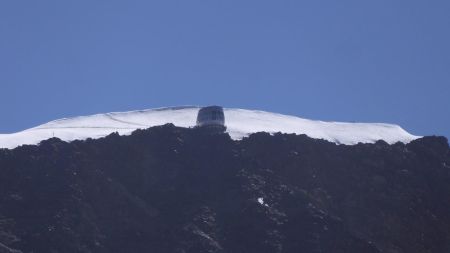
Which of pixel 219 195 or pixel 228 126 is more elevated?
pixel 228 126

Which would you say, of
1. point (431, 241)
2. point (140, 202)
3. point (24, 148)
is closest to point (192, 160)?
point (140, 202)

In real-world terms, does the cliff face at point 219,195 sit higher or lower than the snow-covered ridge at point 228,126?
lower

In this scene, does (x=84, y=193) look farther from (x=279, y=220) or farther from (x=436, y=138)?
(x=436, y=138)

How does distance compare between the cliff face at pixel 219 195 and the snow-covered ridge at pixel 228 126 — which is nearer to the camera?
the cliff face at pixel 219 195

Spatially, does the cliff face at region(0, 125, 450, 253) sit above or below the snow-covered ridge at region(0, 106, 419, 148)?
below

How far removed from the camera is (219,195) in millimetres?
74812

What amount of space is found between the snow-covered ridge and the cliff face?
5.05 metres

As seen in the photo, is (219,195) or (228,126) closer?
(219,195)

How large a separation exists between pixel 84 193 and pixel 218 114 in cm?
1523

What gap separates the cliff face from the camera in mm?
69812

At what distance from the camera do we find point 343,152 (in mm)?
82375

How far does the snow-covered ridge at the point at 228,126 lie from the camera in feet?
278

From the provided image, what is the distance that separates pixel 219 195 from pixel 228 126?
1425 centimetres

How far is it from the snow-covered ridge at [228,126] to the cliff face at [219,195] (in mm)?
5046
